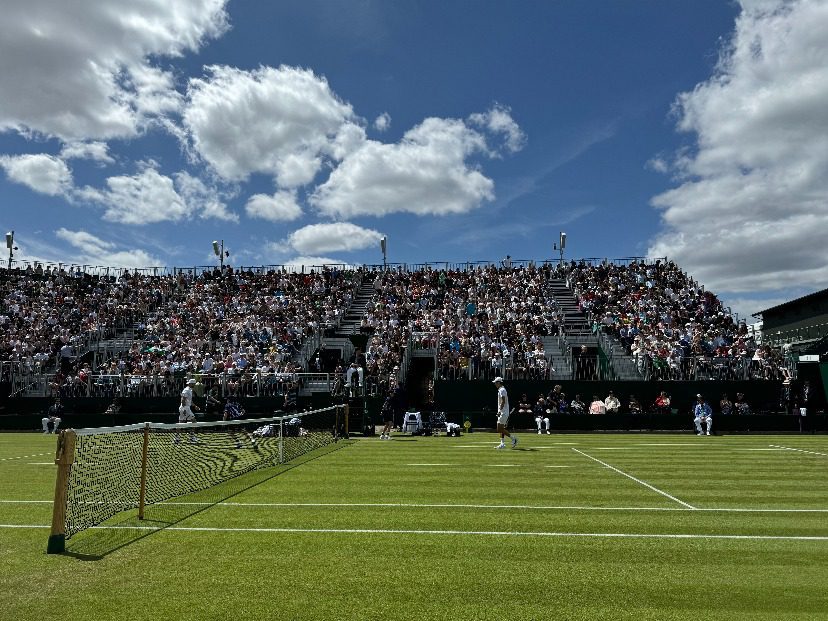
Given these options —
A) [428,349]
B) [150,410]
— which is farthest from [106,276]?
[428,349]

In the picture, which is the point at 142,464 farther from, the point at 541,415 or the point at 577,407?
the point at 577,407

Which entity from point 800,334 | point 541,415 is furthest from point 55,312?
point 800,334

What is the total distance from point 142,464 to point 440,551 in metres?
5.08

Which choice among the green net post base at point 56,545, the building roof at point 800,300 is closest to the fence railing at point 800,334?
the building roof at point 800,300

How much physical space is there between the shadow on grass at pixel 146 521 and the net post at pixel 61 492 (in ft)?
0.49

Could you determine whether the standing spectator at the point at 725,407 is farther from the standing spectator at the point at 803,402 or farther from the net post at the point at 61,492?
the net post at the point at 61,492

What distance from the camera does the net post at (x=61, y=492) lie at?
6.60 meters

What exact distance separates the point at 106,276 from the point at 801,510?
1881 inches

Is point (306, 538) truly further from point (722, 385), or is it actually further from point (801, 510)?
point (722, 385)

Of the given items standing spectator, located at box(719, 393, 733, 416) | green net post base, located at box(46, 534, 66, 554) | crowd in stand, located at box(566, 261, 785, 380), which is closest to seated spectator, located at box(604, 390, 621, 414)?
crowd in stand, located at box(566, 261, 785, 380)

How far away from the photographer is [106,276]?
153 ft

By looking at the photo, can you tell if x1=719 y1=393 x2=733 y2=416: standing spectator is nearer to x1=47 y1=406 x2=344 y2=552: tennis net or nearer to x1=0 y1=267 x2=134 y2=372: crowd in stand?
x1=47 y1=406 x2=344 y2=552: tennis net

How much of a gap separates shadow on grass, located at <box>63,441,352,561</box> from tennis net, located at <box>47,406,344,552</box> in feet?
0.45

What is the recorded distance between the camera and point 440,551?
6723 mm
